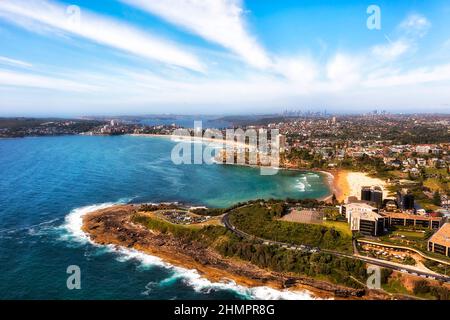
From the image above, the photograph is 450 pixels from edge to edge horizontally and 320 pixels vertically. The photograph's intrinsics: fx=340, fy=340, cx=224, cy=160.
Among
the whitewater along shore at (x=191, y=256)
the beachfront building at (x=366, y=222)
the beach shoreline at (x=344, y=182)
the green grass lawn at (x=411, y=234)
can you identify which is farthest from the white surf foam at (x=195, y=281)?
the beach shoreline at (x=344, y=182)

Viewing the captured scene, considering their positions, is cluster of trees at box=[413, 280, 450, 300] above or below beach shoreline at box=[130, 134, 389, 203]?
below

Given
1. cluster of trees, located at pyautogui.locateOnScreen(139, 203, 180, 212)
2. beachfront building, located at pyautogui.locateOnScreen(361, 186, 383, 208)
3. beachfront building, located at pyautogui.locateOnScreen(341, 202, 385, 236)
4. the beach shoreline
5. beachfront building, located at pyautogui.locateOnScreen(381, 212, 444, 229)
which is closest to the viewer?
beachfront building, located at pyautogui.locateOnScreen(341, 202, 385, 236)

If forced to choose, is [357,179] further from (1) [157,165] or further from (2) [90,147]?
(2) [90,147]

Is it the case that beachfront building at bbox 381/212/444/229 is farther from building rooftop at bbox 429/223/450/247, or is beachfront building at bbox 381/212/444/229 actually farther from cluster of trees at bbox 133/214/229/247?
cluster of trees at bbox 133/214/229/247

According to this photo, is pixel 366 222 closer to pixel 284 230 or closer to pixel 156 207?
pixel 284 230

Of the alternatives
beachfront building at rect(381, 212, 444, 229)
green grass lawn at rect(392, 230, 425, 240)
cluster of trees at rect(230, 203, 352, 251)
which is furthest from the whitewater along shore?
beachfront building at rect(381, 212, 444, 229)

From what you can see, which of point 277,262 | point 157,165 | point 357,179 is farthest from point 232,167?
point 277,262
